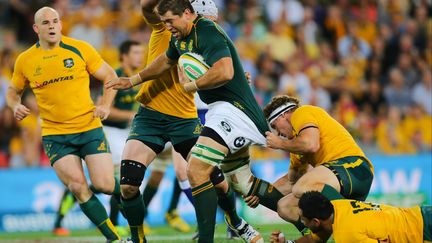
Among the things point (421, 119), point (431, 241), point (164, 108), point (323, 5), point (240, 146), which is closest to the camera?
point (431, 241)

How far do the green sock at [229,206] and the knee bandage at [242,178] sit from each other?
1.29 feet

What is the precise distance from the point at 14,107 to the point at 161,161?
9.77 feet

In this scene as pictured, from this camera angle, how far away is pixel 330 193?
8.59 metres

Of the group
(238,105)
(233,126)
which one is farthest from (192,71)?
(233,126)

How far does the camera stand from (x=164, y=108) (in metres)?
10.0

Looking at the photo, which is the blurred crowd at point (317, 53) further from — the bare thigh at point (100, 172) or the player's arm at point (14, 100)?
the bare thigh at point (100, 172)

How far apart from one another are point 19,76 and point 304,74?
10676 mm

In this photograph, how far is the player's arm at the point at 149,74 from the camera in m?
9.70

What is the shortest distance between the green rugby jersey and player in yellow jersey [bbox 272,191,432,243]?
4.33ft

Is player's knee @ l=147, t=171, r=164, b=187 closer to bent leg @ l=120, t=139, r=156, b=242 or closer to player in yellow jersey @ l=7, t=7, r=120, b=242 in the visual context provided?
player in yellow jersey @ l=7, t=7, r=120, b=242

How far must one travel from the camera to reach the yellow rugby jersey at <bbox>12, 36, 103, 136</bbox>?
10.4 meters

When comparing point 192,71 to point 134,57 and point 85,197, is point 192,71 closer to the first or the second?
point 85,197

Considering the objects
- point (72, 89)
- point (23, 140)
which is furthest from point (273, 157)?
point (72, 89)

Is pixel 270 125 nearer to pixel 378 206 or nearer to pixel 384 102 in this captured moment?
pixel 378 206
